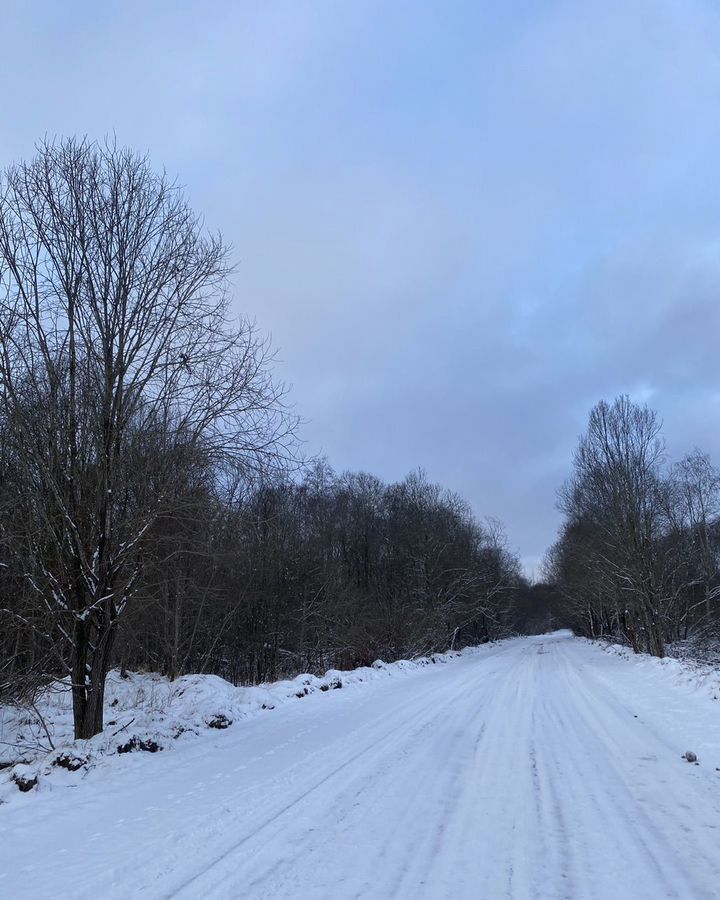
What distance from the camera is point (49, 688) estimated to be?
10070mm

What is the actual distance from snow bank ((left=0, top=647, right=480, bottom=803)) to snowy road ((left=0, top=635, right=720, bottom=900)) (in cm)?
36

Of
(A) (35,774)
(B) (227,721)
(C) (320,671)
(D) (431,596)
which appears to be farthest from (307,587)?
(A) (35,774)

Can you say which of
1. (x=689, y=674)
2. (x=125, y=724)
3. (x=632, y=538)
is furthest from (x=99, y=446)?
(x=632, y=538)

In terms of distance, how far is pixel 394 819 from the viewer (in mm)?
5250

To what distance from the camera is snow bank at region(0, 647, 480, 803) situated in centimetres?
725

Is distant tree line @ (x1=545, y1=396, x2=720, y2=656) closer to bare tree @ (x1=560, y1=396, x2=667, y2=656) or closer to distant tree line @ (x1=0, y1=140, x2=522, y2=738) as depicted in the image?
bare tree @ (x1=560, y1=396, x2=667, y2=656)

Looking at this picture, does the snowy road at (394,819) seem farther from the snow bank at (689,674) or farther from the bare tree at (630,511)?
the bare tree at (630,511)

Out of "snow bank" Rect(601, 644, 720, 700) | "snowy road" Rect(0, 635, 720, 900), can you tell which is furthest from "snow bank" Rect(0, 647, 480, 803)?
"snow bank" Rect(601, 644, 720, 700)

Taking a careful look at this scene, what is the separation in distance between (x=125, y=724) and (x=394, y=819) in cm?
567

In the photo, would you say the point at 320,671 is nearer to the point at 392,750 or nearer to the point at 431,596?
the point at 392,750

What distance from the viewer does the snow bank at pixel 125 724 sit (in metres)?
7.25

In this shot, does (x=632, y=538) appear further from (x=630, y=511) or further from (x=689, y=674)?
(x=689, y=674)

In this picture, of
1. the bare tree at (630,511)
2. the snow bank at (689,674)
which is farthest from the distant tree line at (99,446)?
the bare tree at (630,511)

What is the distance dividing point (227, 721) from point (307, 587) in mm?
21152
